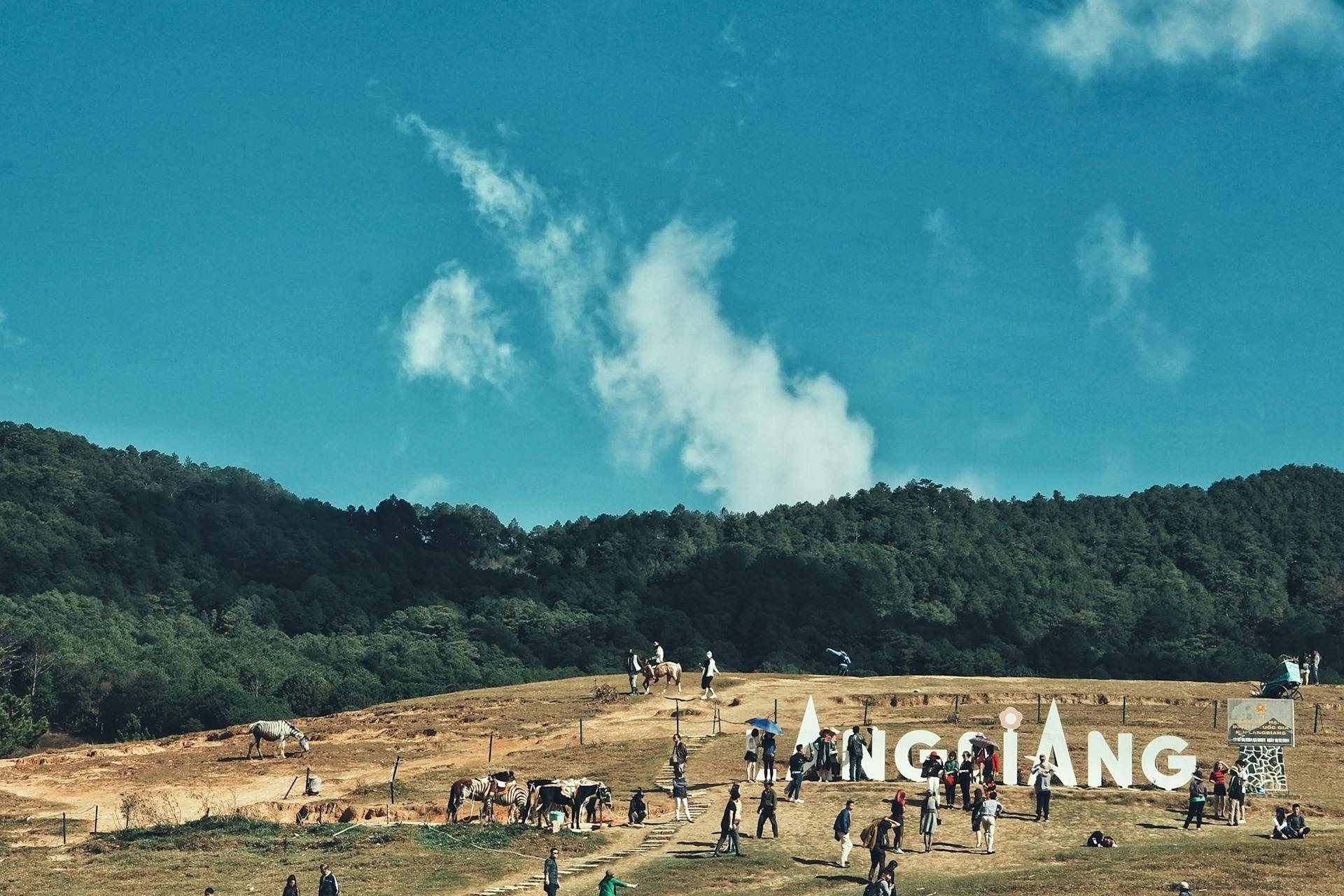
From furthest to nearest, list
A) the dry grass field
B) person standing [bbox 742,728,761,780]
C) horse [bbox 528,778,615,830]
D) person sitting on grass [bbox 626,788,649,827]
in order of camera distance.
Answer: person standing [bbox 742,728,761,780] → person sitting on grass [bbox 626,788,649,827] → horse [bbox 528,778,615,830] → the dry grass field

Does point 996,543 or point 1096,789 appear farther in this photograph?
point 996,543

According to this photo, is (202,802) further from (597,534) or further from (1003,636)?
(597,534)

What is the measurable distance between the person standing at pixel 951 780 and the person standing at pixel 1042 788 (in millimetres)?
2824

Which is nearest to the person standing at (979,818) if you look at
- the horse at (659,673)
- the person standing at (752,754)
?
the person standing at (752,754)

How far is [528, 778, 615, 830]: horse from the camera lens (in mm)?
51844

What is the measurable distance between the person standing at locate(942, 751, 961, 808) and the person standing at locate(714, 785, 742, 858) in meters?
9.49

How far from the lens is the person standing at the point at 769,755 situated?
5497 centimetres

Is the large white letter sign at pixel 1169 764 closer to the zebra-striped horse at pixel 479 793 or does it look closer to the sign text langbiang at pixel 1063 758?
the sign text langbiang at pixel 1063 758

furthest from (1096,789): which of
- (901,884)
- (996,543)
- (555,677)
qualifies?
(996,543)

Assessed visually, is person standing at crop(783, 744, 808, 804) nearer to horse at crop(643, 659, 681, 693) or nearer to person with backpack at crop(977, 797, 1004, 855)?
person with backpack at crop(977, 797, 1004, 855)

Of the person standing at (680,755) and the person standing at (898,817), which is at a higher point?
the person standing at (680,755)

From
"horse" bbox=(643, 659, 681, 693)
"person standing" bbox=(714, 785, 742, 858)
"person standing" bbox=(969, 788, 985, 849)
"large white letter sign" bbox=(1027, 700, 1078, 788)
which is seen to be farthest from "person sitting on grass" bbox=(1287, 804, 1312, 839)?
"horse" bbox=(643, 659, 681, 693)

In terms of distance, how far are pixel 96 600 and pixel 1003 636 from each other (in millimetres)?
80715

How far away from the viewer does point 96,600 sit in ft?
454
